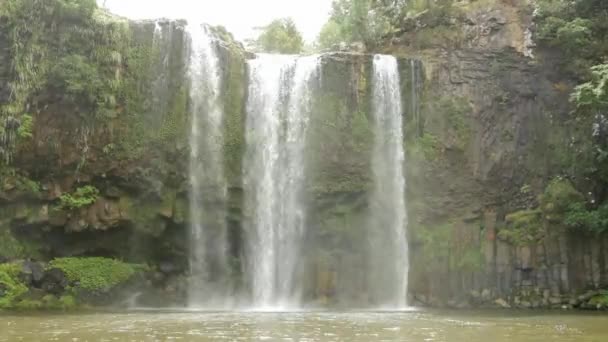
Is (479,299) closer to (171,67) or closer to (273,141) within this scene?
(273,141)

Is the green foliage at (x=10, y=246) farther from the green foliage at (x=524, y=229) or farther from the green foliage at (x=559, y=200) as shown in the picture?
the green foliage at (x=559, y=200)

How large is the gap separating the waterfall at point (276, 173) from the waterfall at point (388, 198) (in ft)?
9.11

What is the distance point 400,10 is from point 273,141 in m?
10.6

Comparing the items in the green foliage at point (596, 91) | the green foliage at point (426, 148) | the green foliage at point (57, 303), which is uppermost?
the green foliage at point (596, 91)

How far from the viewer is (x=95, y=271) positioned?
23.9 meters

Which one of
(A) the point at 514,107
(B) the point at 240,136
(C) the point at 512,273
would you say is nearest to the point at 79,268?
(B) the point at 240,136

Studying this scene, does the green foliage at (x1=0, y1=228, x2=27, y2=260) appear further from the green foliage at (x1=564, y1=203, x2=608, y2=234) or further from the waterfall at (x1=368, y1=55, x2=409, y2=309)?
the green foliage at (x1=564, y1=203, x2=608, y2=234)

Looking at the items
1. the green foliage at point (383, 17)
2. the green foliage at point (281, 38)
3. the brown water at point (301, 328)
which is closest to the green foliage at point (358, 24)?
the green foliage at point (383, 17)

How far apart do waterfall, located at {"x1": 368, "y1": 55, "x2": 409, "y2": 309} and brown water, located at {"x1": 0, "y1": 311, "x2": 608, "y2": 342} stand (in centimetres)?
724

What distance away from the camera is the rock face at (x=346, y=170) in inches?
966

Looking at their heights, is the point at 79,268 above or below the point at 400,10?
below

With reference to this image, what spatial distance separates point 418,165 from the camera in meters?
27.3

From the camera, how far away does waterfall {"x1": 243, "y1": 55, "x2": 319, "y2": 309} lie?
25.5m

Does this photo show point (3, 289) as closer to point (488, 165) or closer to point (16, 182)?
point (16, 182)
